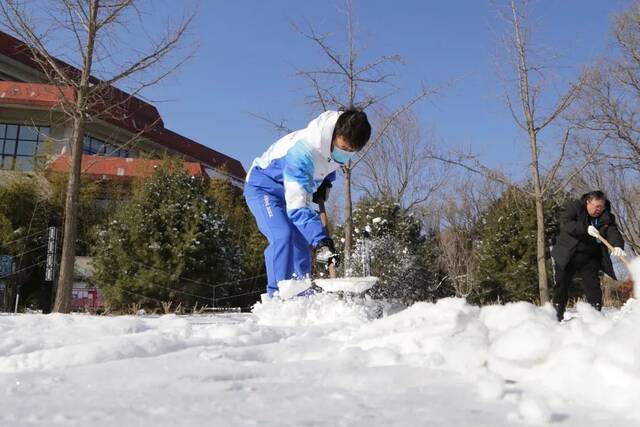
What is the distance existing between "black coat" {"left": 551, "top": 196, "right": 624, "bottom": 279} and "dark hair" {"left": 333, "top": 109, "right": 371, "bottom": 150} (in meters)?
2.44

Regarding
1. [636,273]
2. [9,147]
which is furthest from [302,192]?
[9,147]

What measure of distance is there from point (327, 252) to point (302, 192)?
1.47 ft

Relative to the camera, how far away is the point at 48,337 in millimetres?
1982

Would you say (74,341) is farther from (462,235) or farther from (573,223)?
(462,235)

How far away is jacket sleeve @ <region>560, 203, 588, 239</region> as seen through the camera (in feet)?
16.2

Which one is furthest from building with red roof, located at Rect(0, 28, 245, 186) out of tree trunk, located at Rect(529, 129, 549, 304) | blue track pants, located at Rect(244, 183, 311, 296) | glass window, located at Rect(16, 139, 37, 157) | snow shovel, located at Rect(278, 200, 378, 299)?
snow shovel, located at Rect(278, 200, 378, 299)

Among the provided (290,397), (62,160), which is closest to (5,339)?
(290,397)

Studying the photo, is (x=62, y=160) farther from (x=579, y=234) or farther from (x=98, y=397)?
(x=98, y=397)

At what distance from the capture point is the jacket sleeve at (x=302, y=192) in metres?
3.42

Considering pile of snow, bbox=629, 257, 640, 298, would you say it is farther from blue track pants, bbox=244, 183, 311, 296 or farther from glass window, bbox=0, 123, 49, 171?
glass window, bbox=0, 123, 49, 171

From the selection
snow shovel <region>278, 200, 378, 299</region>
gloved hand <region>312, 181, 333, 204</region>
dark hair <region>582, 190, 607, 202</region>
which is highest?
dark hair <region>582, 190, 607, 202</region>

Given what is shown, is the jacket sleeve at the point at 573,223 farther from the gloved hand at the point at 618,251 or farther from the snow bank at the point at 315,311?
the snow bank at the point at 315,311

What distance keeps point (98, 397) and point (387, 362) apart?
73 cm

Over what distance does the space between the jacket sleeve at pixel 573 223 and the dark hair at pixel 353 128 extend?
2430 millimetres
